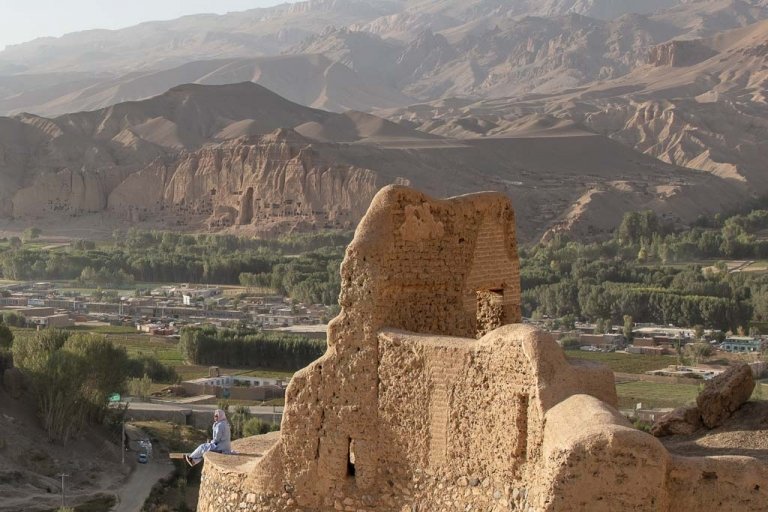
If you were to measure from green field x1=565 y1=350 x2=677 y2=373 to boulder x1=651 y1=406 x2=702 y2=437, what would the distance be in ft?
132

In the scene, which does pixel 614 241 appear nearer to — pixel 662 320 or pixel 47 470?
pixel 662 320

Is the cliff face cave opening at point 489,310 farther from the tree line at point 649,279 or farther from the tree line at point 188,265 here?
the tree line at point 188,265

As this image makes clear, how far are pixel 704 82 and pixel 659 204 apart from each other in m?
88.0

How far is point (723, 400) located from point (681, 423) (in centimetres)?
35

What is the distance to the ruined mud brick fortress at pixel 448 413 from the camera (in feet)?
28.5

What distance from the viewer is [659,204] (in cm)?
10756

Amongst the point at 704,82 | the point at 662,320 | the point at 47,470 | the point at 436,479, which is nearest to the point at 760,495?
the point at 436,479

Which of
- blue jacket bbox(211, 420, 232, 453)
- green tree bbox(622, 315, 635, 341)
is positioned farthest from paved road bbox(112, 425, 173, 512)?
green tree bbox(622, 315, 635, 341)

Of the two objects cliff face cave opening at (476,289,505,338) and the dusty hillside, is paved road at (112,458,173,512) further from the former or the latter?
the dusty hillside

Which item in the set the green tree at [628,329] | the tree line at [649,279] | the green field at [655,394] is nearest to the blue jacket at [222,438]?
the green field at [655,394]

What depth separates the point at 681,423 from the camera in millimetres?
11492

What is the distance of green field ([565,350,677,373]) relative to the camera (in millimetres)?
52500

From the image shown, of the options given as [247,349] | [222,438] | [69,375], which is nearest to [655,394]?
[247,349]

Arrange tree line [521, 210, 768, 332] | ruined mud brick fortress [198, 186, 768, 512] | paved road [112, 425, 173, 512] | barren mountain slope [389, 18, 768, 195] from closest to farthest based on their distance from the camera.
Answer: ruined mud brick fortress [198, 186, 768, 512], paved road [112, 425, 173, 512], tree line [521, 210, 768, 332], barren mountain slope [389, 18, 768, 195]
